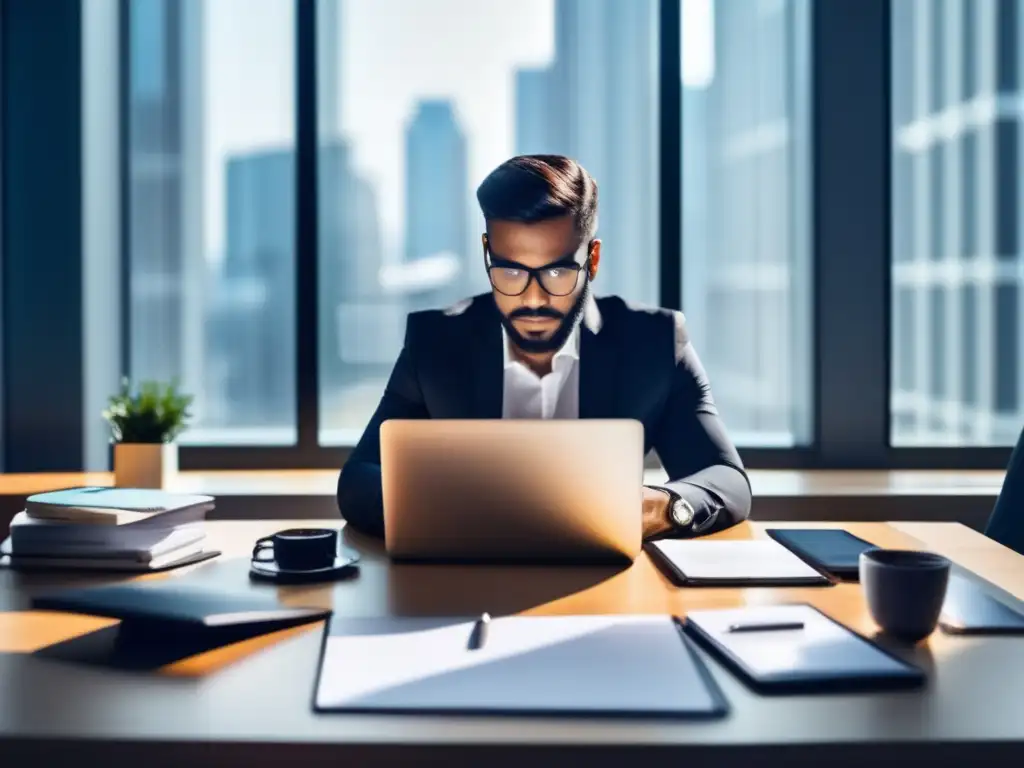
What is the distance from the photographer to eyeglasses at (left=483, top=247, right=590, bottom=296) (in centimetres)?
193

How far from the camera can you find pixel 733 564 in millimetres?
1329

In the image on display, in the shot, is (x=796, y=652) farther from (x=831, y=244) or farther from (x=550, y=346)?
(x=831, y=244)

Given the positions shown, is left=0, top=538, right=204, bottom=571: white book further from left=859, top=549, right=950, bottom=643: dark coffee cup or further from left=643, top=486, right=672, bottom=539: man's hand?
left=859, top=549, right=950, bottom=643: dark coffee cup

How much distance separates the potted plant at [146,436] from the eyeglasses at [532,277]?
1.29m

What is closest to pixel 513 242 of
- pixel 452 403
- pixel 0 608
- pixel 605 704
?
pixel 452 403

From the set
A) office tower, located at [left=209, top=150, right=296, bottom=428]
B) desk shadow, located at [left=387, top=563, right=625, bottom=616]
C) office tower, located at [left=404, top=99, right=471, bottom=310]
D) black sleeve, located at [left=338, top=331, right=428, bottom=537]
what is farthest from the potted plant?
desk shadow, located at [left=387, top=563, right=625, bottom=616]

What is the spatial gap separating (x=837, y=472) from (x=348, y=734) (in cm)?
271

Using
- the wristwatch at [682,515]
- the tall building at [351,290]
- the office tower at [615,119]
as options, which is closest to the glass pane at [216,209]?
the tall building at [351,290]

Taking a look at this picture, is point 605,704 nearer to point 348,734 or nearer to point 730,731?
point 730,731

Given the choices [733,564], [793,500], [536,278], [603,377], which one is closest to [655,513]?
[733,564]

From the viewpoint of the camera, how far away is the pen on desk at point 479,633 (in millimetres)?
953

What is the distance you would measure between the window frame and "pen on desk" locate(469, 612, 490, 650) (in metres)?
2.31

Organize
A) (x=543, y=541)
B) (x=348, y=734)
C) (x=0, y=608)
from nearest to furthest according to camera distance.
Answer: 1. (x=348, y=734)
2. (x=0, y=608)
3. (x=543, y=541)

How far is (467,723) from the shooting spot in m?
0.77
